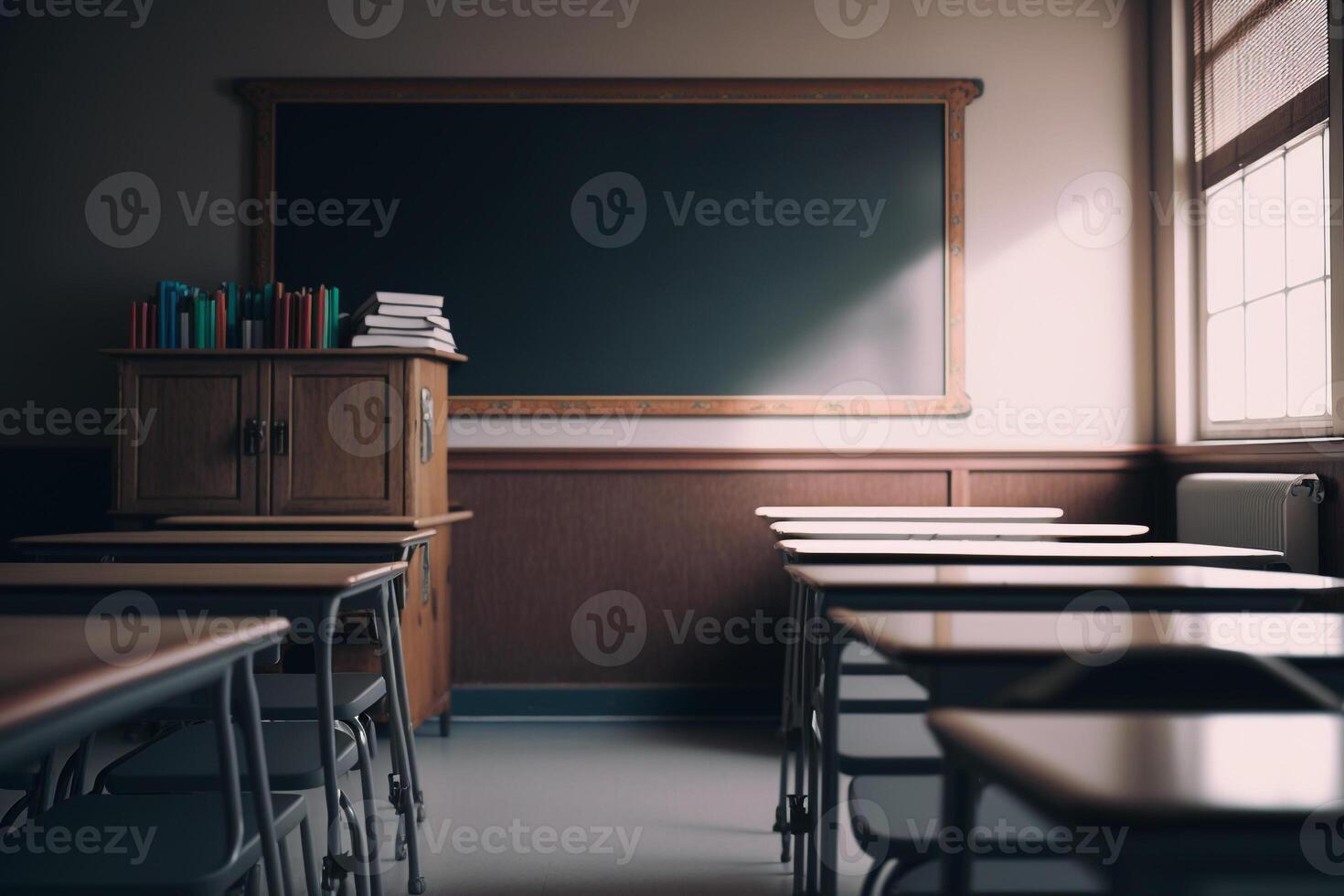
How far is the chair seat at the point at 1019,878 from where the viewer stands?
41.9 inches

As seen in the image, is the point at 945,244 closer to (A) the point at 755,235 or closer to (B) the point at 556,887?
(A) the point at 755,235

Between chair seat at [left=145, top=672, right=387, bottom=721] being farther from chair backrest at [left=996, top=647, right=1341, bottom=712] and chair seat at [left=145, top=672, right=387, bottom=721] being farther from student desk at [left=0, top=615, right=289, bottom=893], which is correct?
chair backrest at [left=996, top=647, right=1341, bottom=712]

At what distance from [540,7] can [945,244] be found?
A: 1.95 metres

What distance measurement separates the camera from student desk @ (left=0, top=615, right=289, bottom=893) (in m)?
0.79

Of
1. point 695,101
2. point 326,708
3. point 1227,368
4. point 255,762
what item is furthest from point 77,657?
point 1227,368

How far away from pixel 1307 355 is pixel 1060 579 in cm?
222

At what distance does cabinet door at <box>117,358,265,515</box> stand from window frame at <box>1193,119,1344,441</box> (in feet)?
11.5

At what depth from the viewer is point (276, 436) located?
11.5 ft

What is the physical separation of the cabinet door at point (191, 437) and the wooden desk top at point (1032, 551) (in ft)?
6.88

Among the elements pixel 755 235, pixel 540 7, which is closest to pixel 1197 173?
pixel 755 235

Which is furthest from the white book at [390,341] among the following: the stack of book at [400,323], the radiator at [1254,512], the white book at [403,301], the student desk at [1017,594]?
the radiator at [1254,512]

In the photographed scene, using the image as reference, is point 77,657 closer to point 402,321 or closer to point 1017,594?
point 1017,594

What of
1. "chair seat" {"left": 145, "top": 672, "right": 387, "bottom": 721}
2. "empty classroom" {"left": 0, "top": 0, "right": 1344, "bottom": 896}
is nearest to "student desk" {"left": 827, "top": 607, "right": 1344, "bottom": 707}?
"chair seat" {"left": 145, "top": 672, "right": 387, "bottom": 721}

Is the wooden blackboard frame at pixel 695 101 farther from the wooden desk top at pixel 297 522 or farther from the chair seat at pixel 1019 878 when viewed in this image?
the chair seat at pixel 1019 878
